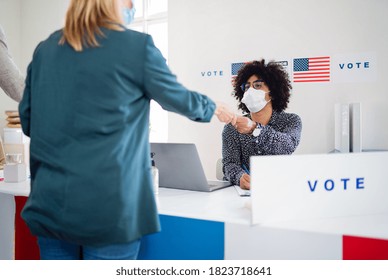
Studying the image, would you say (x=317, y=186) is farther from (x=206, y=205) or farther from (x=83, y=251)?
(x=83, y=251)

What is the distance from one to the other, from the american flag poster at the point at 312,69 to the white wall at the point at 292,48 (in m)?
0.05

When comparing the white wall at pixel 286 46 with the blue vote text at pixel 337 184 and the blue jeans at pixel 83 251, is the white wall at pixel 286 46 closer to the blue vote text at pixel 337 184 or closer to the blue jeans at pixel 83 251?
the blue vote text at pixel 337 184

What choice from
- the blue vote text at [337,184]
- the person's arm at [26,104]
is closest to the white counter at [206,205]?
the blue vote text at [337,184]

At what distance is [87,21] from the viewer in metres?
1.12

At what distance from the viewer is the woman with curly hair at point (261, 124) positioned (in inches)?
92.7

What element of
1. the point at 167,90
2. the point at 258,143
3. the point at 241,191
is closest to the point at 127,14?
the point at 167,90

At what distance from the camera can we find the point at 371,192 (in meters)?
1.39

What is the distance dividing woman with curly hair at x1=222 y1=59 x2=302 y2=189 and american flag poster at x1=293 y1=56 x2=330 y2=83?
0.75 m

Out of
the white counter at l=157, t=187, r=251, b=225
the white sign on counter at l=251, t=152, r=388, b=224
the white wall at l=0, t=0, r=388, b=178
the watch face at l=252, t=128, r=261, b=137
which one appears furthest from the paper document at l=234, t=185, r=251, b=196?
the white wall at l=0, t=0, r=388, b=178

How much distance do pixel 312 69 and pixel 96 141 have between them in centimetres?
292

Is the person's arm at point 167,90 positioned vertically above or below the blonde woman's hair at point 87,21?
below

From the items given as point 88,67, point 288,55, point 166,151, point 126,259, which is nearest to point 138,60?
point 88,67

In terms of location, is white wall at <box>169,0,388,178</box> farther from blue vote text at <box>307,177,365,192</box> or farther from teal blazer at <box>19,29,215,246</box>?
teal blazer at <box>19,29,215,246</box>

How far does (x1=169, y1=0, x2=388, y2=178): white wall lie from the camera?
3.31m
